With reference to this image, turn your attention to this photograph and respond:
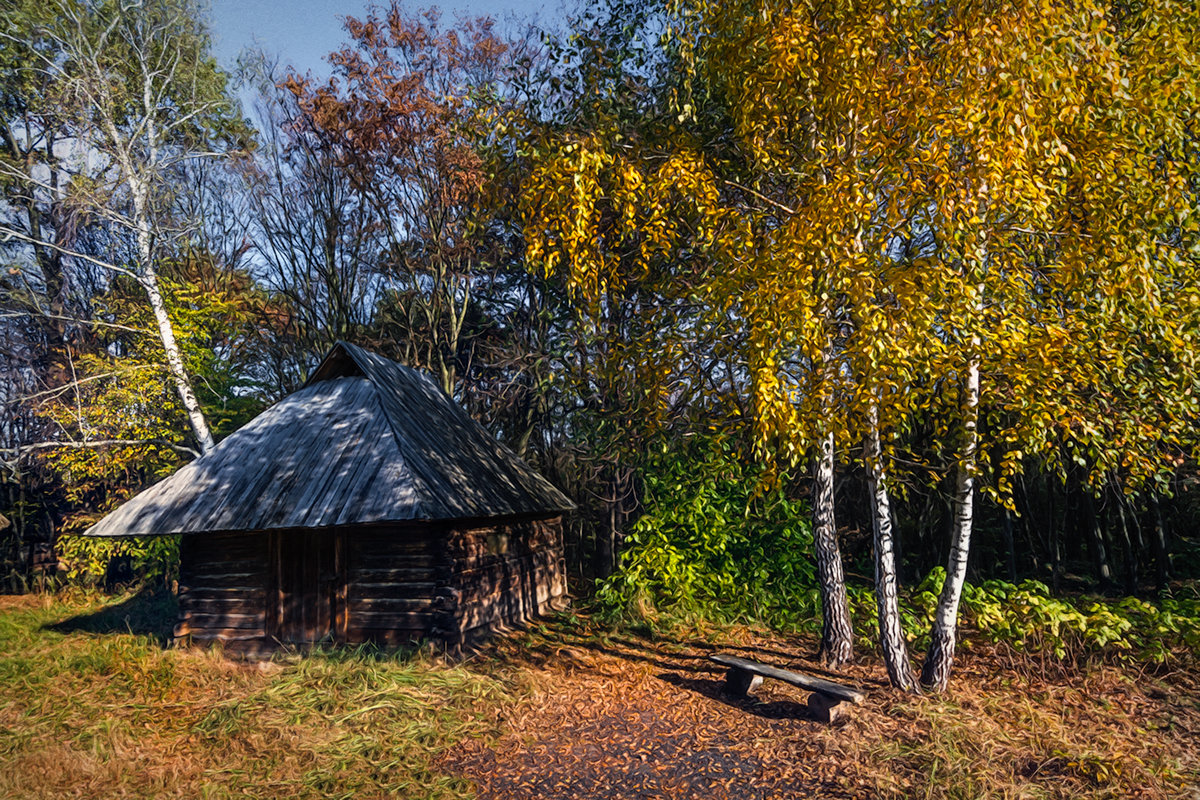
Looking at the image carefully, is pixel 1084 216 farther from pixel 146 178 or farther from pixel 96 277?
pixel 96 277

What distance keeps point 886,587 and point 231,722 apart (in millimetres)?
8063

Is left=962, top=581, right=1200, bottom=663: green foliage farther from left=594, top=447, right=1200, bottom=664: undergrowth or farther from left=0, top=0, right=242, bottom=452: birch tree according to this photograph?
left=0, top=0, right=242, bottom=452: birch tree

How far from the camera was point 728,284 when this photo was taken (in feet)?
23.4

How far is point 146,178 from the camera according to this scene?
14992 millimetres

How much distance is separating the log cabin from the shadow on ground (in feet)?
6.13

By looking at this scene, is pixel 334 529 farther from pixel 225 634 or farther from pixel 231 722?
pixel 231 722

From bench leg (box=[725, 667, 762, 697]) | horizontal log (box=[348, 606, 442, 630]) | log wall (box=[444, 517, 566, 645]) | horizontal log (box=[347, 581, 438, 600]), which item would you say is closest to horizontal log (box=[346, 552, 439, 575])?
horizontal log (box=[347, 581, 438, 600])

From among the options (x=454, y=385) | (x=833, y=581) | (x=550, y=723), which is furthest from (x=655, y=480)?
(x=454, y=385)

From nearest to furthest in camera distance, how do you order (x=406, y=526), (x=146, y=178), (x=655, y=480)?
(x=406, y=526) < (x=655, y=480) < (x=146, y=178)

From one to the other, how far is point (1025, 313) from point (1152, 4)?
3.15 metres

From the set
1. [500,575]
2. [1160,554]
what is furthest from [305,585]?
[1160,554]

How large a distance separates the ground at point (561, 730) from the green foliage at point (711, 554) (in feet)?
7.53

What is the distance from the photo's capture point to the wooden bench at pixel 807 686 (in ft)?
24.7

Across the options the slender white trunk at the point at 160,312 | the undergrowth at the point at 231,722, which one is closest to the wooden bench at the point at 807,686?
the undergrowth at the point at 231,722
